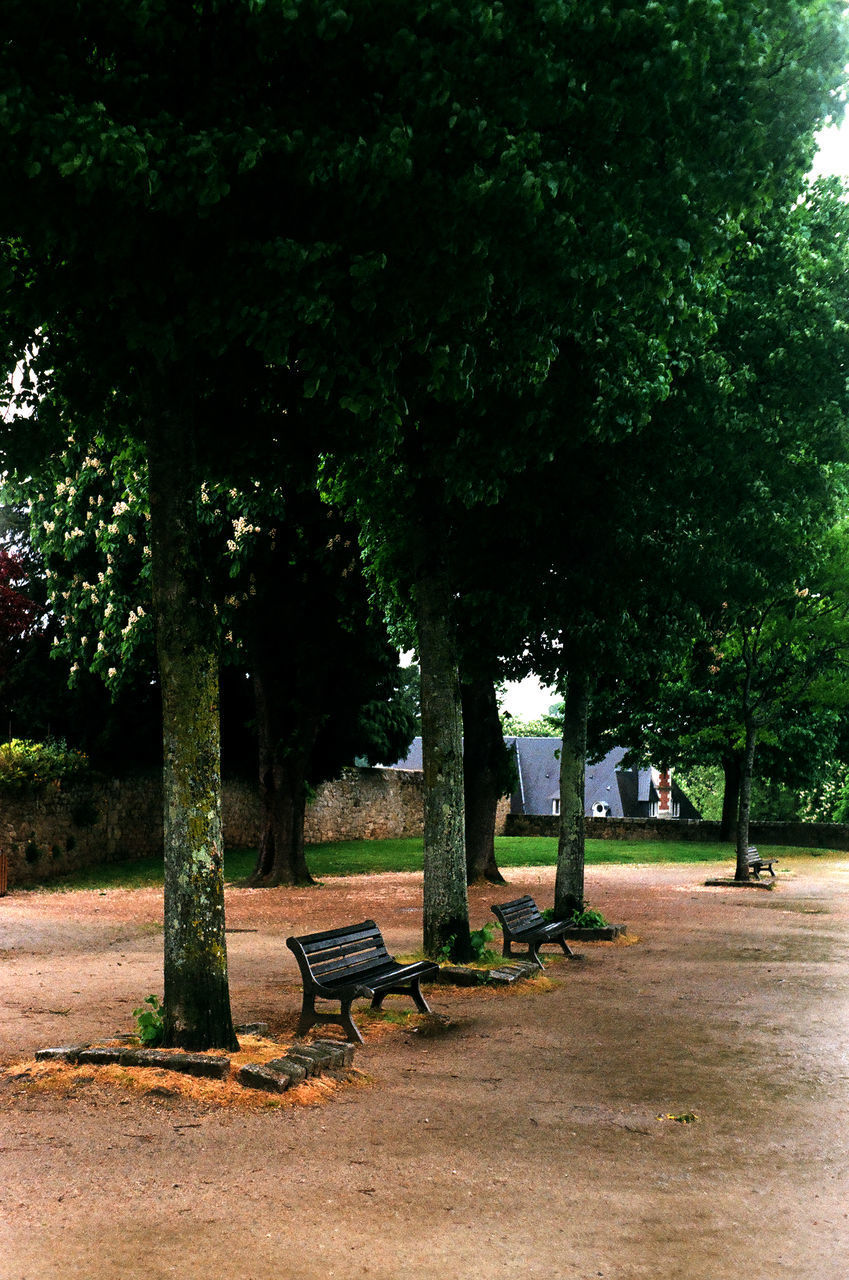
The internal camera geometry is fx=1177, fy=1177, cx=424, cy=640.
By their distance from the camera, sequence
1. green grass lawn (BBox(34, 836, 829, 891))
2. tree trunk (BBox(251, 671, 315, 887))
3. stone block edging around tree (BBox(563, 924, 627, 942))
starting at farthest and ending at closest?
1. green grass lawn (BBox(34, 836, 829, 891))
2. tree trunk (BBox(251, 671, 315, 887))
3. stone block edging around tree (BBox(563, 924, 627, 942))

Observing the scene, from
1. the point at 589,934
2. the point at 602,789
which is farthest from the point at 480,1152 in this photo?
the point at 602,789

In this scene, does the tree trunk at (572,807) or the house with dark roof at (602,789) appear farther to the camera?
the house with dark roof at (602,789)

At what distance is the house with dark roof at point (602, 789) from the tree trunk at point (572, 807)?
4804cm

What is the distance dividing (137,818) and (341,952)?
1987cm

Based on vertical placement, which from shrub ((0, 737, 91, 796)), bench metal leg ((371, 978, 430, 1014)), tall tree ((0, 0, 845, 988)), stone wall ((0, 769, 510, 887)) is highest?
tall tree ((0, 0, 845, 988))

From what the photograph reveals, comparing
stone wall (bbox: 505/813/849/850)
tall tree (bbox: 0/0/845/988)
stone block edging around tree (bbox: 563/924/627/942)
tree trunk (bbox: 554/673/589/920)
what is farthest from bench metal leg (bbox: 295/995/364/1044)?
stone wall (bbox: 505/813/849/850)

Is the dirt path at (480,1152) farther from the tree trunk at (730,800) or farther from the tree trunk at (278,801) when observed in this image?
the tree trunk at (730,800)

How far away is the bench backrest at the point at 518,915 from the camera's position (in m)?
11.9

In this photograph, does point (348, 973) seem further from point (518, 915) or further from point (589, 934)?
point (589, 934)

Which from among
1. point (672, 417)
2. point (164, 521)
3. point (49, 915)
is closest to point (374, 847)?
point (49, 915)

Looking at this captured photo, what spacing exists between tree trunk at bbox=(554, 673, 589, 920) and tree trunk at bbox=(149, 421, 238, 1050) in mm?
8199

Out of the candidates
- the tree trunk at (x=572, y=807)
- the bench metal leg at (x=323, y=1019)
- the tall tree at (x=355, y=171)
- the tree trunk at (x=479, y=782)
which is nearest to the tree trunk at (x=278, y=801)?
the tree trunk at (x=479, y=782)

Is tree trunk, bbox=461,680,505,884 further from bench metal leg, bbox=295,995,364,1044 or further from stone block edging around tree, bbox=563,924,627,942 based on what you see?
bench metal leg, bbox=295,995,364,1044

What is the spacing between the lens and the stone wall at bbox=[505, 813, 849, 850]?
4003cm
